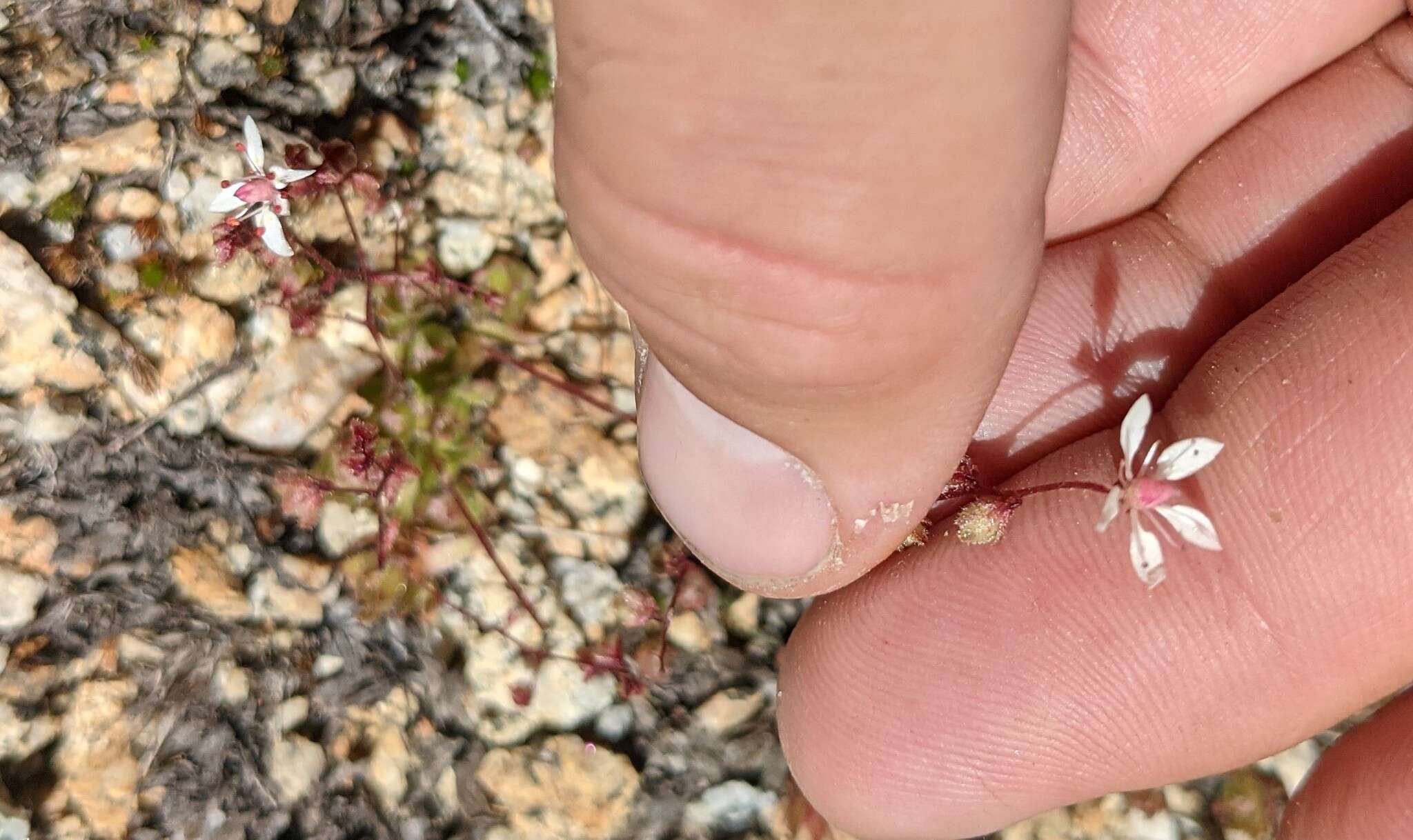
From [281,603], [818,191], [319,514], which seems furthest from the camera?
[319,514]

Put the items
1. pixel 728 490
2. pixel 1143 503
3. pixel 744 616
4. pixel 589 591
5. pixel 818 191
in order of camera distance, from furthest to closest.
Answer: pixel 744 616, pixel 589 591, pixel 1143 503, pixel 728 490, pixel 818 191

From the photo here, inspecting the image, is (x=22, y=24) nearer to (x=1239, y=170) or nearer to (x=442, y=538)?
(x=442, y=538)

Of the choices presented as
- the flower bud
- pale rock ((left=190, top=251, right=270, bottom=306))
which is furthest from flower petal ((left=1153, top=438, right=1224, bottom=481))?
pale rock ((left=190, top=251, right=270, bottom=306))

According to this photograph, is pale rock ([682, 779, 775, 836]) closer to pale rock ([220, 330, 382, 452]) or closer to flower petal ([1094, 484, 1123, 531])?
flower petal ([1094, 484, 1123, 531])

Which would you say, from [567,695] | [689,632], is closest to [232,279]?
[567,695]

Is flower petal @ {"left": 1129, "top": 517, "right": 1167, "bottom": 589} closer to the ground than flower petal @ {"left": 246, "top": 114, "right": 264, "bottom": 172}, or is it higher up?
closer to the ground

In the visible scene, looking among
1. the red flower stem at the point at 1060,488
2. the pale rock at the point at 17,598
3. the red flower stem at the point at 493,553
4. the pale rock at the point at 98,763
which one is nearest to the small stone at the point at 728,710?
the red flower stem at the point at 493,553

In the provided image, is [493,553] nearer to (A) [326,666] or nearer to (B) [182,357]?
(A) [326,666]
